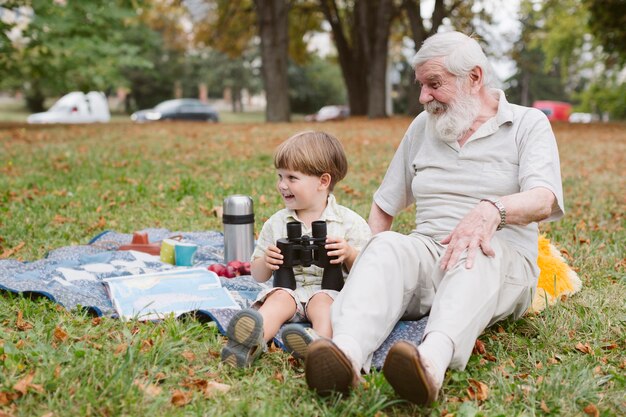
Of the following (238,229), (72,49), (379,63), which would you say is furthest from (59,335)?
(379,63)

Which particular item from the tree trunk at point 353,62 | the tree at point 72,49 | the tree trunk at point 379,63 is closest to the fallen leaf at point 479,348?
the tree at point 72,49

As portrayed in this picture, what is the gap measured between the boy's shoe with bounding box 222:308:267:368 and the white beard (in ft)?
4.24

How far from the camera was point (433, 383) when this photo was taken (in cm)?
234

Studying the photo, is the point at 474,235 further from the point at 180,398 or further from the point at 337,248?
the point at 180,398

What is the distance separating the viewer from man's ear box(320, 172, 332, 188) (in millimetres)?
3467

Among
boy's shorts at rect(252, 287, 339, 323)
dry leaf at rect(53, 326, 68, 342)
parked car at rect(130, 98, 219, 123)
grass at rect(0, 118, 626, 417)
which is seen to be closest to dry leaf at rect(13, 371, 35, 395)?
grass at rect(0, 118, 626, 417)

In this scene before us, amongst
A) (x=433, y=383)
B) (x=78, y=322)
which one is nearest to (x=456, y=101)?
(x=433, y=383)

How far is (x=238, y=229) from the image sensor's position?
180 inches

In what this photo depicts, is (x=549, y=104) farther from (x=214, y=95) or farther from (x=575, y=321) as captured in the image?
(x=575, y=321)

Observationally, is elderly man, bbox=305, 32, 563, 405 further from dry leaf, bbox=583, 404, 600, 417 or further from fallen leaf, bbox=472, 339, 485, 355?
dry leaf, bbox=583, 404, 600, 417

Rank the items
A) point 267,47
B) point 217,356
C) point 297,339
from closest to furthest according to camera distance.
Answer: point 297,339
point 217,356
point 267,47

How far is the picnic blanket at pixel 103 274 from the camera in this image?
3.27m

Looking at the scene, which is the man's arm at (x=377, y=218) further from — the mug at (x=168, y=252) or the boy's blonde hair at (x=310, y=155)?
the mug at (x=168, y=252)

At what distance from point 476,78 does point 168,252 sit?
2.40m
